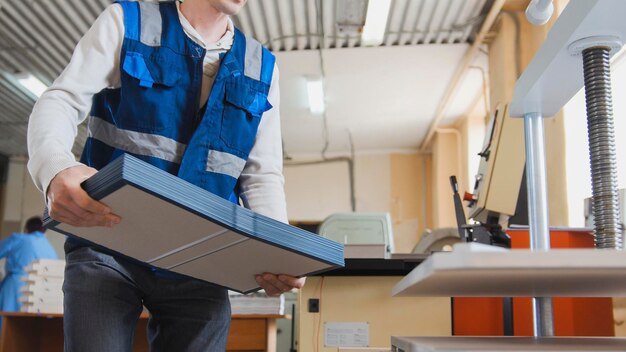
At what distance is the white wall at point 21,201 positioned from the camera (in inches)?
321

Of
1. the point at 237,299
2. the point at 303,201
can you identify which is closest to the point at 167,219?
the point at 237,299

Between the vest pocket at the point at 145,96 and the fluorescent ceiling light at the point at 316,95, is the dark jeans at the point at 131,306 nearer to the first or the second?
the vest pocket at the point at 145,96

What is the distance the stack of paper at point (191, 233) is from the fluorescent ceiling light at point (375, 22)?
3.21 meters

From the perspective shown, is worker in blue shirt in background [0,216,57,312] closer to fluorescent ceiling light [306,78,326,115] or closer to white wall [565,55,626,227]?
fluorescent ceiling light [306,78,326,115]

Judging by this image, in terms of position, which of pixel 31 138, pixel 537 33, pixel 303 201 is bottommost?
pixel 31 138

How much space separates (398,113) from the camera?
656cm

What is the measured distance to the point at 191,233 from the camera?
895mm

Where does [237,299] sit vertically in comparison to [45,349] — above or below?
above

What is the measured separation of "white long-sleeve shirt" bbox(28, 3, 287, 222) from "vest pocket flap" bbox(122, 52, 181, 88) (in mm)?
29

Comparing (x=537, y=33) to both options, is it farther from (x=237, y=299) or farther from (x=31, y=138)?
(x=31, y=138)

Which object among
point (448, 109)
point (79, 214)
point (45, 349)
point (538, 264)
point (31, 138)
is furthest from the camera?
point (448, 109)

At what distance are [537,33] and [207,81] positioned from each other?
347 cm

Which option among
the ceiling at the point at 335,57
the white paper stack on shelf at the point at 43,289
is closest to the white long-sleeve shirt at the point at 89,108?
the white paper stack on shelf at the point at 43,289

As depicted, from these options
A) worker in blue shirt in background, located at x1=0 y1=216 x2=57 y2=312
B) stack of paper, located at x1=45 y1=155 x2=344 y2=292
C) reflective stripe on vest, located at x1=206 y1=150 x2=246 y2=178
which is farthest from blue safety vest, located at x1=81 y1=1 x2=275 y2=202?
worker in blue shirt in background, located at x1=0 y1=216 x2=57 y2=312
